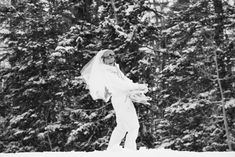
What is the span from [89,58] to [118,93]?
8985mm

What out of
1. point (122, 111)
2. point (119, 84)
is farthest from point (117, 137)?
point (119, 84)

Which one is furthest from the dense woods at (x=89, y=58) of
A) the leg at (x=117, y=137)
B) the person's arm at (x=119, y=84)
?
the leg at (x=117, y=137)

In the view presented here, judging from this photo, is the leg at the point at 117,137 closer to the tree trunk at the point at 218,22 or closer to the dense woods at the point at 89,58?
the dense woods at the point at 89,58

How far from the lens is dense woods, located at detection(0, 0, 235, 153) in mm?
13984

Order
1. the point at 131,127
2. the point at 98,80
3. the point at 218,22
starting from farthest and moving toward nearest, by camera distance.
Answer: the point at 218,22, the point at 98,80, the point at 131,127

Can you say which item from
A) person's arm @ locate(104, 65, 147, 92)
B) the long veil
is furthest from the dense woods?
person's arm @ locate(104, 65, 147, 92)

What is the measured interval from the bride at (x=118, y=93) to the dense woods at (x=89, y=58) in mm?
7462

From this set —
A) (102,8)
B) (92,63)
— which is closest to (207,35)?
(102,8)

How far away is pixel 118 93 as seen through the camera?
576cm

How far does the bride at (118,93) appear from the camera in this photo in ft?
18.7

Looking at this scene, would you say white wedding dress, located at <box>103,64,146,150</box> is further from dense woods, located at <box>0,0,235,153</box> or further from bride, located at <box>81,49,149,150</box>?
dense woods, located at <box>0,0,235,153</box>

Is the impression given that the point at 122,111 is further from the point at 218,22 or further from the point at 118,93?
the point at 218,22

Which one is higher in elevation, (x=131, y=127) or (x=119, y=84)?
(x=119, y=84)

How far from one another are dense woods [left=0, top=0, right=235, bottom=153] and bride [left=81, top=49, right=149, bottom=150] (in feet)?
24.5
